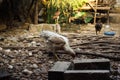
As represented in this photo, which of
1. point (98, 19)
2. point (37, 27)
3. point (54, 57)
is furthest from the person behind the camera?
point (98, 19)

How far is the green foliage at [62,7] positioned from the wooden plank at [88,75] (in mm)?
9304

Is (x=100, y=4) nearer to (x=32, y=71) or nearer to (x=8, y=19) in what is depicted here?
(x=8, y=19)

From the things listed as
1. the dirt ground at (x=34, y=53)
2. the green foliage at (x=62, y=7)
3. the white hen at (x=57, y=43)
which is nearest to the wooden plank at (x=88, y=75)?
the dirt ground at (x=34, y=53)

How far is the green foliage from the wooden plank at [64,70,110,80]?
9304mm

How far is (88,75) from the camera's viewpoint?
5.94 meters

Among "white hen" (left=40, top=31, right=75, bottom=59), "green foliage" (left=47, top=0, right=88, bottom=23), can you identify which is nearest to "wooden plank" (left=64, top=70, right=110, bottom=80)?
"white hen" (left=40, top=31, right=75, bottom=59)

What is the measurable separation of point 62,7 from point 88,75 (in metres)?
9.83

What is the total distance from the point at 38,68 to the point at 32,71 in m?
0.33

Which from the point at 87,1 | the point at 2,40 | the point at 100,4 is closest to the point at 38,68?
the point at 2,40

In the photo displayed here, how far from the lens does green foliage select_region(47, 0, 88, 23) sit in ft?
49.8

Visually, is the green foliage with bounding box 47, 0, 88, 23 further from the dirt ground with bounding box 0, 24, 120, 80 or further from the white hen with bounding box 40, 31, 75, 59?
the white hen with bounding box 40, 31, 75, 59

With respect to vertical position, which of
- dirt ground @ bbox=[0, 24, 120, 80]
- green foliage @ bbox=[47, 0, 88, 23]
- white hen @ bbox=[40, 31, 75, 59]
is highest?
green foliage @ bbox=[47, 0, 88, 23]

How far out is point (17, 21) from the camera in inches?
593

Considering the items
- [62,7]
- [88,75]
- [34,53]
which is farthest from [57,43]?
[62,7]
